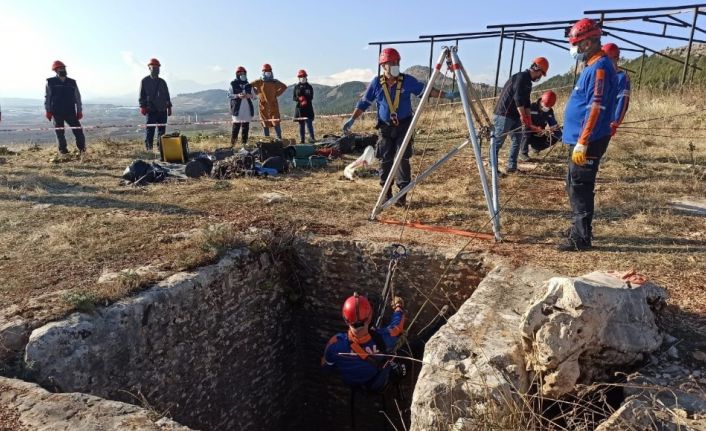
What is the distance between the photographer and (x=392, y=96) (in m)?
5.62

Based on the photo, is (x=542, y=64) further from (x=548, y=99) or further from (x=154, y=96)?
(x=154, y=96)

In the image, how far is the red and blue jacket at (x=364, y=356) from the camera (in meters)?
4.46

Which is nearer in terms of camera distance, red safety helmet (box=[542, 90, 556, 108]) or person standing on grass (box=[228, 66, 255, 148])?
red safety helmet (box=[542, 90, 556, 108])

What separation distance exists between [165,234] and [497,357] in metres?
3.78

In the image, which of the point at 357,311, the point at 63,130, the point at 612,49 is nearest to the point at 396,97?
the point at 357,311

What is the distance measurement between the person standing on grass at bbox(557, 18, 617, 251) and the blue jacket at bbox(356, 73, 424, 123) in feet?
5.94

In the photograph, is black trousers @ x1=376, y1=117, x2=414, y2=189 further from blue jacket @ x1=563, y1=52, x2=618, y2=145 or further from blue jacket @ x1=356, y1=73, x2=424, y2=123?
blue jacket @ x1=563, y1=52, x2=618, y2=145

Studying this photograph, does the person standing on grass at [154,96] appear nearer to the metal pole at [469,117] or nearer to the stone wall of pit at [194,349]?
the stone wall of pit at [194,349]

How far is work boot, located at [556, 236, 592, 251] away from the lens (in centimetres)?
463

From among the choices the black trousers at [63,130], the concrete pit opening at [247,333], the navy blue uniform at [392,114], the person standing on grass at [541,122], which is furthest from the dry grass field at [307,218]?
the black trousers at [63,130]

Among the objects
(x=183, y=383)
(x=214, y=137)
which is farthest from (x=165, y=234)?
(x=214, y=137)

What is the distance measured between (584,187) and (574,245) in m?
0.64

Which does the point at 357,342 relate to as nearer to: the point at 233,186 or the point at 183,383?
the point at 183,383

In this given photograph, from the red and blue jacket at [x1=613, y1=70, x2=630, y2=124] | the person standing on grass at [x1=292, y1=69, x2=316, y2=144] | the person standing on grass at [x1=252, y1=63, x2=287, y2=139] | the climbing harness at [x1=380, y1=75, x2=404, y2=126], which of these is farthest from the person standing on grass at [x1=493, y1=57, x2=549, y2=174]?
the person standing on grass at [x1=252, y1=63, x2=287, y2=139]
